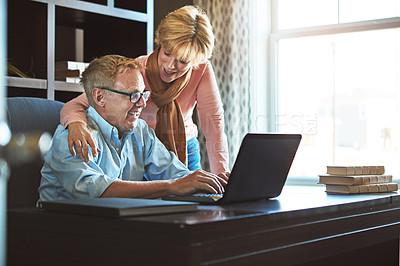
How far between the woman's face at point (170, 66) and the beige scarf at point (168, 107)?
0.02 meters

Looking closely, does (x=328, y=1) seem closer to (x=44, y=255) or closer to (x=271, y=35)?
(x=271, y=35)

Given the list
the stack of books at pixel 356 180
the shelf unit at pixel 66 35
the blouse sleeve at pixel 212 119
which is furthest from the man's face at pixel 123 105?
the shelf unit at pixel 66 35

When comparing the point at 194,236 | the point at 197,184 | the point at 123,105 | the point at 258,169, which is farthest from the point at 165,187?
the point at 194,236

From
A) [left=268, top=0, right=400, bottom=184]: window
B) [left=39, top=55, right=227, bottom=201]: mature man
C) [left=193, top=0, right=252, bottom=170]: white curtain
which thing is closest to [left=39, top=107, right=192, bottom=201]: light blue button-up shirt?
[left=39, top=55, right=227, bottom=201]: mature man

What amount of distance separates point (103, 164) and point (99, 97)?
22 centimetres

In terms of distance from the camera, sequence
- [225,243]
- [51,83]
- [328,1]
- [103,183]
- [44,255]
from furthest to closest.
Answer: [328,1]
[51,83]
[103,183]
[44,255]
[225,243]

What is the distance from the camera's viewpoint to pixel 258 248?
3.54ft

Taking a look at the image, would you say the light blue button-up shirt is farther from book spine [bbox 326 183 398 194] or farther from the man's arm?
book spine [bbox 326 183 398 194]

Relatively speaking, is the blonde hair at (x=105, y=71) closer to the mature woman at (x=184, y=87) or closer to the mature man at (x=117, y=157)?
the mature man at (x=117, y=157)

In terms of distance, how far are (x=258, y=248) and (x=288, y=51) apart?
3544mm

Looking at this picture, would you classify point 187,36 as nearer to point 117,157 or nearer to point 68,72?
point 117,157

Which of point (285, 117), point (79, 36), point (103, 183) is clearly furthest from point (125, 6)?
point (103, 183)

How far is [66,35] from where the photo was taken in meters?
3.49

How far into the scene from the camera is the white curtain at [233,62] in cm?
418
